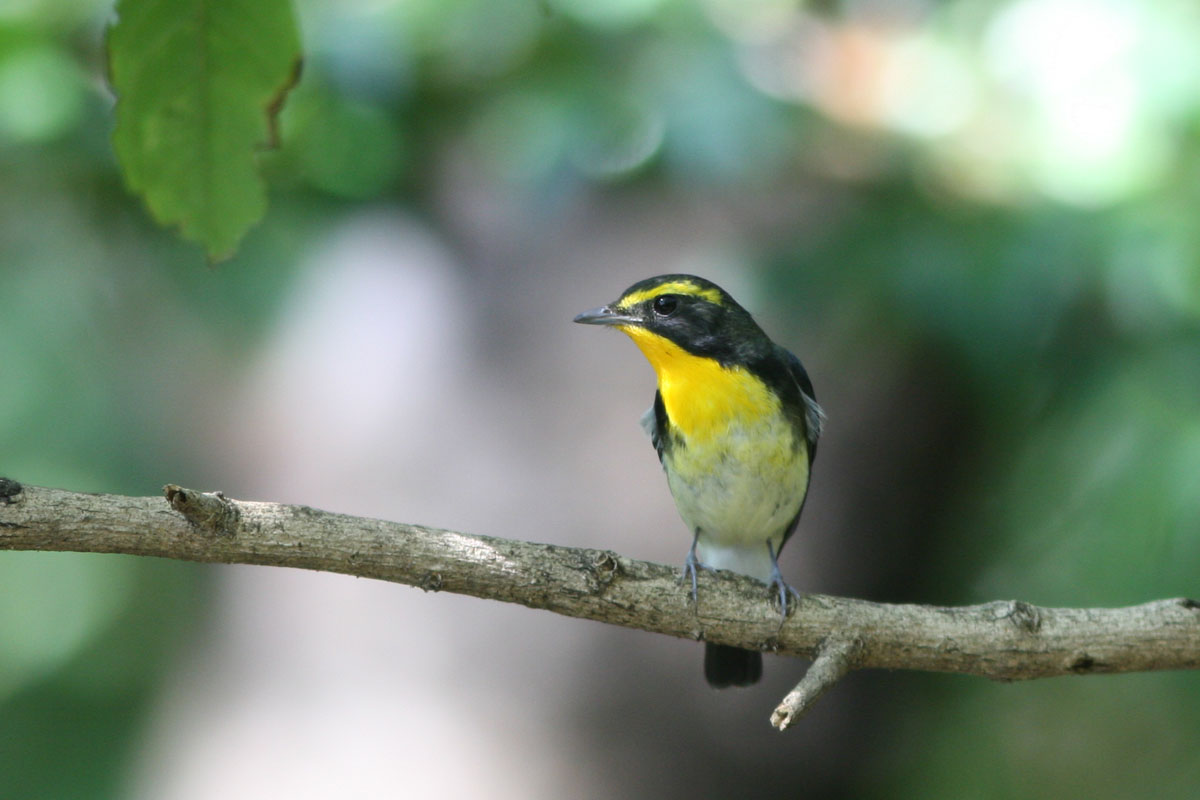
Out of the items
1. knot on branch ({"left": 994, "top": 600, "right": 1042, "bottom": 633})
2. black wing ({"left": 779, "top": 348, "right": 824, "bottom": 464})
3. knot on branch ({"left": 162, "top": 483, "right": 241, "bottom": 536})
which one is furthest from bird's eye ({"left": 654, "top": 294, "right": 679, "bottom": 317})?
knot on branch ({"left": 162, "top": 483, "right": 241, "bottom": 536})

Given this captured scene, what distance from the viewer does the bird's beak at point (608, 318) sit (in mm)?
3797

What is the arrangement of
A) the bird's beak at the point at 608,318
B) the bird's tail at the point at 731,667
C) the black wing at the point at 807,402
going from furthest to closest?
the bird's tail at the point at 731,667 → the black wing at the point at 807,402 → the bird's beak at the point at 608,318

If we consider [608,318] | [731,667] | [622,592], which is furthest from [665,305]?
[731,667]

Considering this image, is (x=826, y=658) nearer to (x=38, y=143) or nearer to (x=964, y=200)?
(x=964, y=200)

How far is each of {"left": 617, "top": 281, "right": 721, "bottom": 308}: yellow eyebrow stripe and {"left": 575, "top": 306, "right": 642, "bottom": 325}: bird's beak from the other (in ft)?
0.13

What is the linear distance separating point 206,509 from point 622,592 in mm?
1032

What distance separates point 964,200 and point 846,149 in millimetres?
751

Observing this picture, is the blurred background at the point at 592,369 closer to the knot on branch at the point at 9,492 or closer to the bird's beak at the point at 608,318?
the bird's beak at the point at 608,318

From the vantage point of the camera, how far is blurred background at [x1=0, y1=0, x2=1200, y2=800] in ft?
15.5

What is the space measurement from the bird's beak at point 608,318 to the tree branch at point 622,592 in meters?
1.01

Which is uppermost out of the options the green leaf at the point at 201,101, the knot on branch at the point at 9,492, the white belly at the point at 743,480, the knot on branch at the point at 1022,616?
the white belly at the point at 743,480

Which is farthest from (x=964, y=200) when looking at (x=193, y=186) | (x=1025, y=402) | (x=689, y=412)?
(x=193, y=186)

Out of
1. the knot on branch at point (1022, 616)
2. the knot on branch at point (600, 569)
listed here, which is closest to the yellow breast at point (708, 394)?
the knot on branch at point (1022, 616)

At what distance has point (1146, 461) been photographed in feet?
15.0
